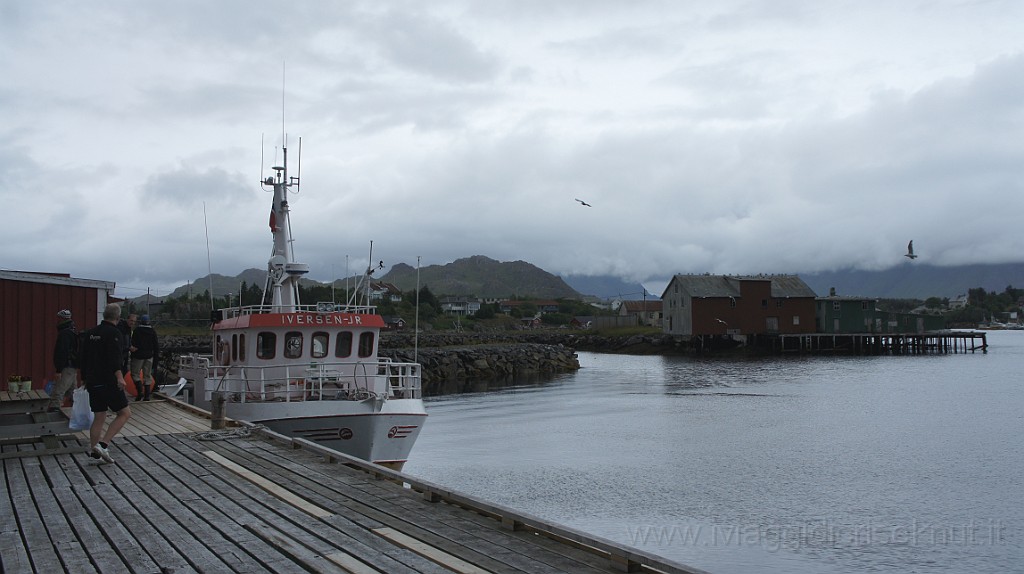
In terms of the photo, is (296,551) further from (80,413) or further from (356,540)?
(80,413)

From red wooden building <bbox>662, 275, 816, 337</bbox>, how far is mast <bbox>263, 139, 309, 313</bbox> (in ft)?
230

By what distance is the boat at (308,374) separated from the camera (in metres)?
16.0

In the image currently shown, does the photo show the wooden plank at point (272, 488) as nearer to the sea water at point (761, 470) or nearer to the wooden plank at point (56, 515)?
the wooden plank at point (56, 515)

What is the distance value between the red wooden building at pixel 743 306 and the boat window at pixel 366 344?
7127cm

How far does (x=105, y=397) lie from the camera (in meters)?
10.1

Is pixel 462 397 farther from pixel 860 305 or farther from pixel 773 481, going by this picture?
pixel 860 305

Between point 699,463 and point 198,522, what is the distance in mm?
16857

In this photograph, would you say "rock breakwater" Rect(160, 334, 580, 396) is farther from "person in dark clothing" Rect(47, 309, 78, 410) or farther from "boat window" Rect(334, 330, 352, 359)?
"person in dark clothing" Rect(47, 309, 78, 410)

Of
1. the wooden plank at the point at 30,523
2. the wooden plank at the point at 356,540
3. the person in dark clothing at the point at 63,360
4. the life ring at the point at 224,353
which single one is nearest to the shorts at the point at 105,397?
the wooden plank at the point at 30,523

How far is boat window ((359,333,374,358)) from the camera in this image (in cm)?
1855

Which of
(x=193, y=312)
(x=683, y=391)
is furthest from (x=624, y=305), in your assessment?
(x=683, y=391)

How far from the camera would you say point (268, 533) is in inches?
287

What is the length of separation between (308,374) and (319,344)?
2.61 ft

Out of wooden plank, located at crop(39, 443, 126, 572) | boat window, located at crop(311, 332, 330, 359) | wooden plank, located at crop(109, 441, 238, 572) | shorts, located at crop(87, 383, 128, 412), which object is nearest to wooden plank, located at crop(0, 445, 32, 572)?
wooden plank, located at crop(39, 443, 126, 572)
